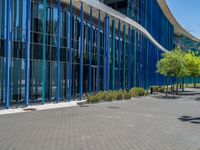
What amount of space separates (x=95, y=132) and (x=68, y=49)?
47.7 ft

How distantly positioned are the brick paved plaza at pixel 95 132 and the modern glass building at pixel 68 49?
5.03 metres

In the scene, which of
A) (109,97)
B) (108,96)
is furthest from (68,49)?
(109,97)

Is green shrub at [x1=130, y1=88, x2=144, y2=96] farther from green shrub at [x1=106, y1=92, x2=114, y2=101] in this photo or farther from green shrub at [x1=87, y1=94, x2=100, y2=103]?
green shrub at [x1=87, y1=94, x2=100, y2=103]

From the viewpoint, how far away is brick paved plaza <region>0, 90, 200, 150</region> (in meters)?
9.74

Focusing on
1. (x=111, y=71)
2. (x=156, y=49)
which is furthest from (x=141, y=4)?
(x=111, y=71)

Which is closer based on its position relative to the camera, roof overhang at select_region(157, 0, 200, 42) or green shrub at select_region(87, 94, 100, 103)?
green shrub at select_region(87, 94, 100, 103)

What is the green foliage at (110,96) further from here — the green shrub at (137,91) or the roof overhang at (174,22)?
the roof overhang at (174,22)

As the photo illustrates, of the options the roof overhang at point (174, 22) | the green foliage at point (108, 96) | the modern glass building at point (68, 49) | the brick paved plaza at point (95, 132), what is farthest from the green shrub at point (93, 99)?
the roof overhang at point (174, 22)

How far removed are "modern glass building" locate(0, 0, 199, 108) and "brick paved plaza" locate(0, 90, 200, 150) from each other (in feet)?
16.5

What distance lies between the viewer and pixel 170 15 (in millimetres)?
60938

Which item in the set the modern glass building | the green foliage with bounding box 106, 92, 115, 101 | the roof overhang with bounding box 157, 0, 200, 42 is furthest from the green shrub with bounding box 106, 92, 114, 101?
the roof overhang with bounding box 157, 0, 200, 42

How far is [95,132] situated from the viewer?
38.8 feet

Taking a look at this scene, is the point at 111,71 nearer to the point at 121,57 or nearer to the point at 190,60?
the point at 121,57

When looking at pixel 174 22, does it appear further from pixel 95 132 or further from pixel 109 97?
pixel 95 132
